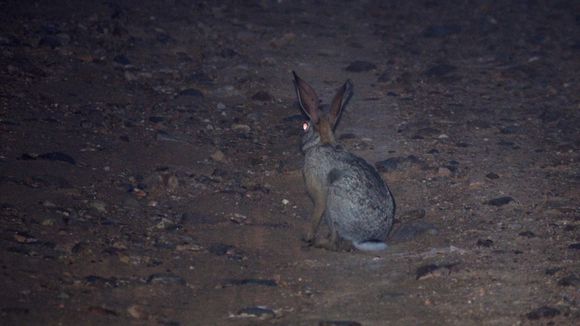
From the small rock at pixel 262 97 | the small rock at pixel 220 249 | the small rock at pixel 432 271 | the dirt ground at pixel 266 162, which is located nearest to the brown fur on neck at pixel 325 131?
the dirt ground at pixel 266 162

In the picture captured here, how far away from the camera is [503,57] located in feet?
38.0

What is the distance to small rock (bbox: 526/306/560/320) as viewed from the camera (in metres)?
4.95

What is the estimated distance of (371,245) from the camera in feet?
20.5

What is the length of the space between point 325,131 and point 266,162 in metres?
1.34

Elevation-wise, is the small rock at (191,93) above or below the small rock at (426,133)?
below

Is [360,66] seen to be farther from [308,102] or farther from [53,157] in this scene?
[53,157]

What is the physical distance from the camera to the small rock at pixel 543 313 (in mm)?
4953

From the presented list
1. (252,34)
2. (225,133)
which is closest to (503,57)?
(252,34)

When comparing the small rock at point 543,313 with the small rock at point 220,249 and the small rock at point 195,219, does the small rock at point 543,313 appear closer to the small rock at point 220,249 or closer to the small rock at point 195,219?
the small rock at point 220,249

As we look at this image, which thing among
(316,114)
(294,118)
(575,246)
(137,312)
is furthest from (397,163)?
(137,312)

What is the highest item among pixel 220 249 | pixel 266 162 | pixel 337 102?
pixel 337 102

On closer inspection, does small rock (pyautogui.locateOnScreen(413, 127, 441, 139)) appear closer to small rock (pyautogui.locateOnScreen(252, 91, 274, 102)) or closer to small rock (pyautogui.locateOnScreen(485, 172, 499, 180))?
small rock (pyautogui.locateOnScreen(485, 172, 499, 180))

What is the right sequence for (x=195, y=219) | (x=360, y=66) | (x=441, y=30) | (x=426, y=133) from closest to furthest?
(x=195, y=219)
(x=426, y=133)
(x=360, y=66)
(x=441, y=30)

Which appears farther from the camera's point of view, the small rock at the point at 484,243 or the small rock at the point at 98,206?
the small rock at the point at 98,206
